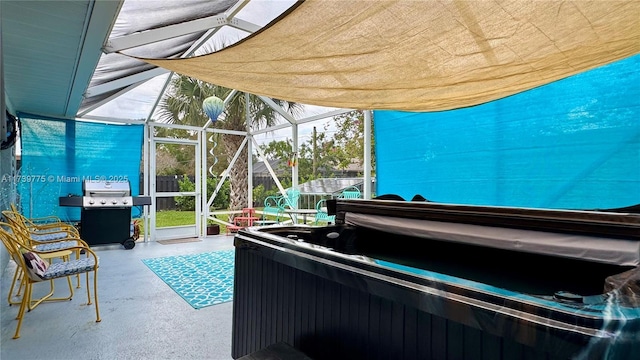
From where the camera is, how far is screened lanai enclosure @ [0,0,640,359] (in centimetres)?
108

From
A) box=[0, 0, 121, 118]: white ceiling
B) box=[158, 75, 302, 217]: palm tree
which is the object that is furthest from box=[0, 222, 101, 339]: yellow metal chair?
box=[158, 75, 302, 217]: palm tree

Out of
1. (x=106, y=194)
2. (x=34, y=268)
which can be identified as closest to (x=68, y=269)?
(x=34, y=268)

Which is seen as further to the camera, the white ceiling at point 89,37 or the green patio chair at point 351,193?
the green patio chair at point 351,193

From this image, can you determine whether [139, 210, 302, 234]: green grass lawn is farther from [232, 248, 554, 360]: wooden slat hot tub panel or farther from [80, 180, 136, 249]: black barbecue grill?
[232, 248, 554, 360]: wooden slat hot tub panel

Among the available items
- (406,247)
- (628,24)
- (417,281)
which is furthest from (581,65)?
(417,281)

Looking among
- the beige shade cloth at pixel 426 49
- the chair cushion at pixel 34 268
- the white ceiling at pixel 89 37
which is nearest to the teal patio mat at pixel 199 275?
the chair cushion at pixel 34 268

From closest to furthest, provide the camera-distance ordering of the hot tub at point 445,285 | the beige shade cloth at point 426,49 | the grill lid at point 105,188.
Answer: the hot tub at point 445,285 → the beige shade cloth at point 426,49 → the grill lid at point 105,188

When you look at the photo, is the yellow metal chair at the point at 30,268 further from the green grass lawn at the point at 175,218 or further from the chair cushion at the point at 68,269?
the green grass lawn at the point at 175,218

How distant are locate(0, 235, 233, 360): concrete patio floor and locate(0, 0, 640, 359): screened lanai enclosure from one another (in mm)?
667

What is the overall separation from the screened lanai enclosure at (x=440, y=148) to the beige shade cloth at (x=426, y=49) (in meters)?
0.01

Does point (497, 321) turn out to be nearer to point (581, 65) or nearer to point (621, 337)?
point (621, 337)

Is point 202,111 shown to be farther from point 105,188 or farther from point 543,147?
point 543,147

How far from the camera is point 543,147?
284cm

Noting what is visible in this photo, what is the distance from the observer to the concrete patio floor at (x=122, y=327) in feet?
8.04
